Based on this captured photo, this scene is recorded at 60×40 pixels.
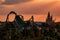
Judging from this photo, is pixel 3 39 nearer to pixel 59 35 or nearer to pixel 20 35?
pixel 20 35

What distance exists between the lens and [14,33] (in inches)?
918

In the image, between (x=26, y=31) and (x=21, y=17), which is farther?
(x=21, y=17)

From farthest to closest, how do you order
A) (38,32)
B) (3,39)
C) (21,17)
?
(21,17)
(38,32)
(3,39)

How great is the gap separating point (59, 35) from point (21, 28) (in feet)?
7.91

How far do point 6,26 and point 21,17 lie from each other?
200 cm

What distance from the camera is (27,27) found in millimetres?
24375

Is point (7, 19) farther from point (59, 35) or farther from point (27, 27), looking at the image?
point (59, 35)

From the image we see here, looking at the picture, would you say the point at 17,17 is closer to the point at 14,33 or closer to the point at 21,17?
the point at 21,17

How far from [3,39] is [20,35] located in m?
1.08

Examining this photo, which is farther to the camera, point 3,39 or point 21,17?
point 21,17

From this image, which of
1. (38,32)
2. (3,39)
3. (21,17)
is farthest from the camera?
(21,17)

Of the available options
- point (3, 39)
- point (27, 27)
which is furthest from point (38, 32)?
point (3, 39)

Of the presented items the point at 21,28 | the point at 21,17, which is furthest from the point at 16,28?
the point at 21,17

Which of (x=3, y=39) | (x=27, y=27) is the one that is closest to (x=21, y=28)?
(x=27, y=27)
